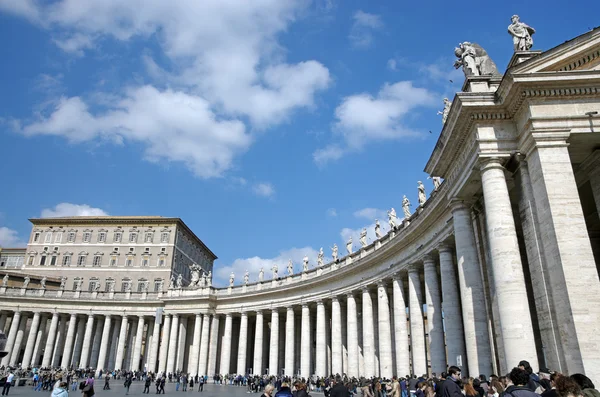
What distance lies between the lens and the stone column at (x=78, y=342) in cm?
6837

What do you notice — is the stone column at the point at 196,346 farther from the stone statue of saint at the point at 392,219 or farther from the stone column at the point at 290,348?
the stone statue of saint at the point at 392,219

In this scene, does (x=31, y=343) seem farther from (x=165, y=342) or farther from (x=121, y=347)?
(x=165, y=342)

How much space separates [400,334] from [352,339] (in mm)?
9415

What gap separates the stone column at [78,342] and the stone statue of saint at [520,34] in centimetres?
7278

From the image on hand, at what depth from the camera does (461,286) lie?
21.9m

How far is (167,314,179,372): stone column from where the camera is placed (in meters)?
62.1

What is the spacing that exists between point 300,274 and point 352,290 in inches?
481

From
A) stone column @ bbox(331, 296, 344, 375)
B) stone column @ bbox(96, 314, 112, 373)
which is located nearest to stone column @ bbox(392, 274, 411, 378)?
stone column @ bbox(331, 296, 344, 375)

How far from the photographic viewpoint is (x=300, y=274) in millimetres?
55156

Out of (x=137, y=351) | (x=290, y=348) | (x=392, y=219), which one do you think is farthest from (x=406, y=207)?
(x=137, y=351)

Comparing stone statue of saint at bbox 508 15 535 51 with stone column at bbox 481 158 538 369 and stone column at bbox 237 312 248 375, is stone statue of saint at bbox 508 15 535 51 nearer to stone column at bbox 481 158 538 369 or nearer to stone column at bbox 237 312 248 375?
stone column at bbox 481 158 538 369

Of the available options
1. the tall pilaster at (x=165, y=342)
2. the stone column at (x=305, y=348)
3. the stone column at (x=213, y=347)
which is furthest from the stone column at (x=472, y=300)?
the tall pilaster at (x=165, y=342)

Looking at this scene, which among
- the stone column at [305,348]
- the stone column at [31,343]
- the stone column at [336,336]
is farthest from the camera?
the stone column at [31,343]

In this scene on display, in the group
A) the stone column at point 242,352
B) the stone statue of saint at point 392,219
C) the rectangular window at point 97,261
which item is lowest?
the stone column at point 242,352
